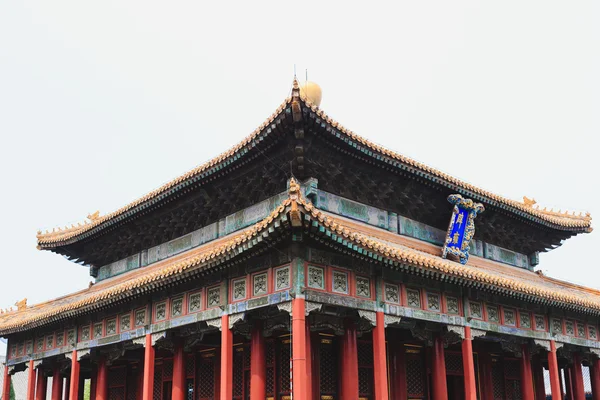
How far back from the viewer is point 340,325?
1594cm

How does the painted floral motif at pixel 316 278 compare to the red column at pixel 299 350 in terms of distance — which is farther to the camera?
the painted floral motif at pixel 316 278

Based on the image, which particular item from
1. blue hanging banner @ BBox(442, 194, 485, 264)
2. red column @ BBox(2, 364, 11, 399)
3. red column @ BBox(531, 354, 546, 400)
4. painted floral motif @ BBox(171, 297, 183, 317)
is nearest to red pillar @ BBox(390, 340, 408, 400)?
blue hanging banner @ BBox(442, 194, 485, 264)

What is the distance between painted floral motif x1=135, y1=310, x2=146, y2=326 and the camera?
19144mm

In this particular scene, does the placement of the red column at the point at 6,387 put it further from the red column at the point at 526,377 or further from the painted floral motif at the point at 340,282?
the red column at the point at 526,377

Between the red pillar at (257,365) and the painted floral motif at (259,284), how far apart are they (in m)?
1.18

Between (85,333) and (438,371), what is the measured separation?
11832mm

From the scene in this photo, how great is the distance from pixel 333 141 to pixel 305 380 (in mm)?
6457

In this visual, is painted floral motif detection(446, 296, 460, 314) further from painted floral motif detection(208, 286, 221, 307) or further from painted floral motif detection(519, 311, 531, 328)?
painted floral motif detection(208, 286, 221, 307)

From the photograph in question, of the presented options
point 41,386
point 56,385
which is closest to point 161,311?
point 56,385

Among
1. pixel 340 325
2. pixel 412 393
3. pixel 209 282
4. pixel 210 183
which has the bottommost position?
pixel 412 393

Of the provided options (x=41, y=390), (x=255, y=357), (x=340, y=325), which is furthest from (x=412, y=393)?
(x=41, y=390)

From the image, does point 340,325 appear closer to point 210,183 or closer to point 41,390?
point 210,183

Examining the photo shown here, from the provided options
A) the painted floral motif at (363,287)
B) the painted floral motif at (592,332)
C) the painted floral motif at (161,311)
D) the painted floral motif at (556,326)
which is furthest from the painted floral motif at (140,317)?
the painted floral motif at (592,332)

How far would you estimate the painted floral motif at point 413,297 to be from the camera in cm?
1666
